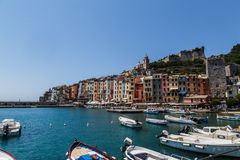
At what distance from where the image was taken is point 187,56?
140250 mm

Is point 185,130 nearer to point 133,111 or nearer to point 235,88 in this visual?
point 133,111

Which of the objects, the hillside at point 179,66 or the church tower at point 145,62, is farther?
the church tower at point 145,62

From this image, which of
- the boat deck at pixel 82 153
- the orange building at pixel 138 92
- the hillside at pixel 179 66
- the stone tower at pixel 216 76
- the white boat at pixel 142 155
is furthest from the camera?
the hillside at pixel 179 66

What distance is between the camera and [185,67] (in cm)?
12756

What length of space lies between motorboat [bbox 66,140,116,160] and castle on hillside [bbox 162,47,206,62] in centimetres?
12371

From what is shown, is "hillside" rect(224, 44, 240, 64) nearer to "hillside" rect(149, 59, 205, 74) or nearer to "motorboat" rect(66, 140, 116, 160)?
"hillside" rect(149, 59, 205, 74)

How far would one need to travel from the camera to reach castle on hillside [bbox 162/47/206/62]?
13900cm

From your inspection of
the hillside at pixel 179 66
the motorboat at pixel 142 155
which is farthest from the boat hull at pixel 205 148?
the hillside at pixel 179 66

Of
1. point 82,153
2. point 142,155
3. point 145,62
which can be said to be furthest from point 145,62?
point 142,155

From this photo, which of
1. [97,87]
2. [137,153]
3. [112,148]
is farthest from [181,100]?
[137,153]

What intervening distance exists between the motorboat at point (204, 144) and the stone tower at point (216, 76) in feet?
232

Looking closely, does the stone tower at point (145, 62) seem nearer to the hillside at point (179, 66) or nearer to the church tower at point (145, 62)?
the church tower at point (145, 62)

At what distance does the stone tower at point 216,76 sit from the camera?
89.7 metres

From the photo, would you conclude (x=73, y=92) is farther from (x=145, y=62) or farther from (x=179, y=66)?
(x=179, y=66)
